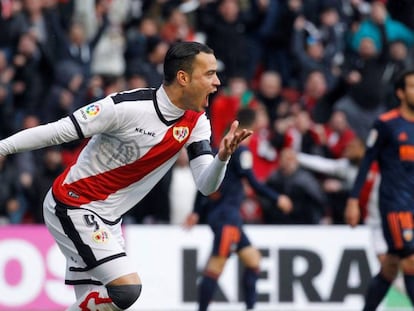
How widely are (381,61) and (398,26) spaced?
1139 mm

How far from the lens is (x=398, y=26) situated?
18.6 m

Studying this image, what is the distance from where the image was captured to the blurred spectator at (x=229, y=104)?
53.0 feet

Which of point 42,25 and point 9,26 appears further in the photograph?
point 42,25

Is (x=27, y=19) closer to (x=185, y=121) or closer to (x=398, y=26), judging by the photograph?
(x=398, y=26)

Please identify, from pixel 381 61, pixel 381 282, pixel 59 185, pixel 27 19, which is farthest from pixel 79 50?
pixel 59 185

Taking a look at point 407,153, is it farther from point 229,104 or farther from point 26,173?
point 26,173

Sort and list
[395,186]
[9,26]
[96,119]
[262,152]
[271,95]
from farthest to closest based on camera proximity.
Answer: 1. [271,95]
2. [9,26]
3. [262,152]
4. [395,186]
5. [96,119]

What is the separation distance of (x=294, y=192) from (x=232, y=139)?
24.3 ft

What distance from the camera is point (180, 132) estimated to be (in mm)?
8336

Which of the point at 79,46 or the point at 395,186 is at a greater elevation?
the point at 79,46

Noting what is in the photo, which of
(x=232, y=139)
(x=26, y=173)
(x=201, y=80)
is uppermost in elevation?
(x=201, y=80)

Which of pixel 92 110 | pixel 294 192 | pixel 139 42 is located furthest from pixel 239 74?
pixel 92 110

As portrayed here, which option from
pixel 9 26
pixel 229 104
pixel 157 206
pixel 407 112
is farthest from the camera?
pixel 9 26

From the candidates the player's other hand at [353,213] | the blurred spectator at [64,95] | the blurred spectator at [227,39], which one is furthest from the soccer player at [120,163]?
the blurred spectator at [227,39]
